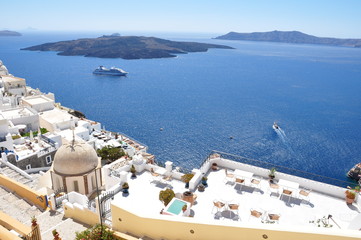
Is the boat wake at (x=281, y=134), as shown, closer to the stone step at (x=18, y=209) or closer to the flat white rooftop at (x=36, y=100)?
the flat white rooftop at (x=36, y=100)

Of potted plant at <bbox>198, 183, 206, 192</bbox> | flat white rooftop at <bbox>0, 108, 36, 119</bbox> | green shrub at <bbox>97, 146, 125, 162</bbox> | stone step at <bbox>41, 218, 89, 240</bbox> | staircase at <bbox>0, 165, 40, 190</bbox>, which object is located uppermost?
stone step at <bbox>41, 218, 89, 240</bbox>

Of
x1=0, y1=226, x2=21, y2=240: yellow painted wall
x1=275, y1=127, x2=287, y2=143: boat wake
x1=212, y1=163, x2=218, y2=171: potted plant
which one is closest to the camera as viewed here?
x1=0, y1=226, x2=21, y2=240: yellow painted wall

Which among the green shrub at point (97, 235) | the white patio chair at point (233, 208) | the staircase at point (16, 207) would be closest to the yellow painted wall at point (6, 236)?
the green shrub at point (97, 235)

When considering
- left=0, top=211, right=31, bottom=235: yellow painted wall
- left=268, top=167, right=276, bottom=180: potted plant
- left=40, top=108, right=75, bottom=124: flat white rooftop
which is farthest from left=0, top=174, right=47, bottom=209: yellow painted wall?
left=40, top=108, right=75, bottom=124: flat white rooftop

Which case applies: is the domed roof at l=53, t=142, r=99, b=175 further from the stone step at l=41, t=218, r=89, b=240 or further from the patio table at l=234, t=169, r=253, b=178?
the patio table at l=234, t=169, r=253, b=178

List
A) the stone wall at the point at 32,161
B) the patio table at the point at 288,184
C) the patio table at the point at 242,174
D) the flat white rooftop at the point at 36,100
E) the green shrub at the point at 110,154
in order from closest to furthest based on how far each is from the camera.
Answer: the patio table at the point at 288,184 < the patio table at the point at 242,174 < the stone wall at the point at 32,161 < the green shrub at the point at 110,154 < the flat white rooftop at the point at 36,100

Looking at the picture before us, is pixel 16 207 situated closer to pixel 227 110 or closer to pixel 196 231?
pixel 196 231
